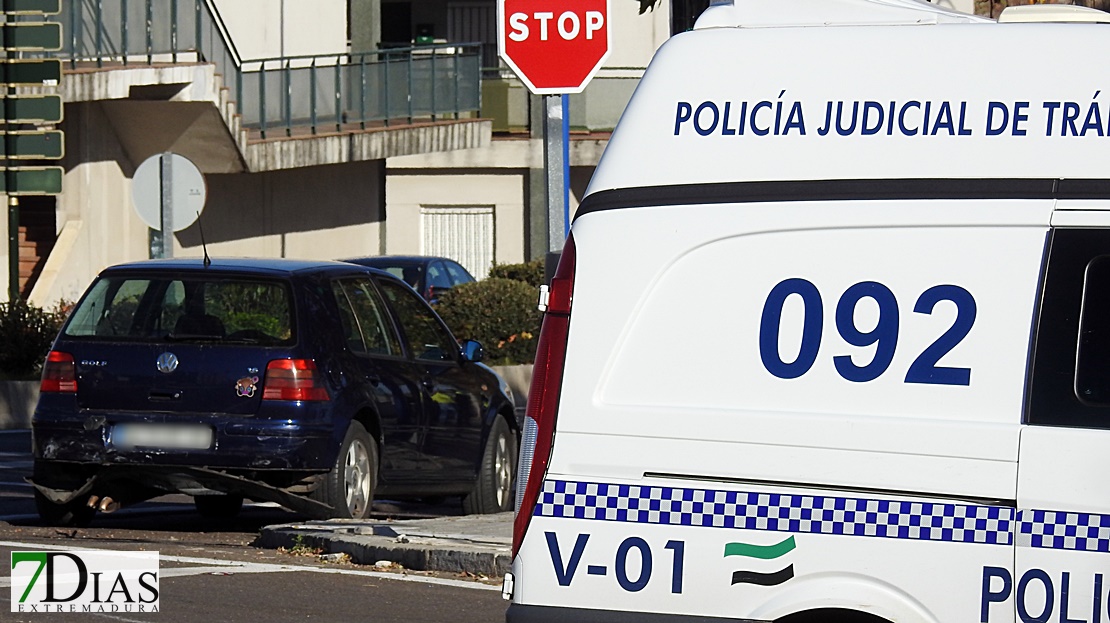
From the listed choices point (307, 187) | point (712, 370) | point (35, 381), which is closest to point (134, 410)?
point (712, 370)

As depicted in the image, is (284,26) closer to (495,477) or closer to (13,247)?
(13,247)

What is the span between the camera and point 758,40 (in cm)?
509

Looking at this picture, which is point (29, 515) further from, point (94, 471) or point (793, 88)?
point (793, 88)

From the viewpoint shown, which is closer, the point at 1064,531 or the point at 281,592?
the point at 1064,531

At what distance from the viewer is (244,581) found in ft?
27.9

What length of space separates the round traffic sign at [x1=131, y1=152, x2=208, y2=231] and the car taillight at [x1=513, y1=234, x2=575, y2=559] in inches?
480

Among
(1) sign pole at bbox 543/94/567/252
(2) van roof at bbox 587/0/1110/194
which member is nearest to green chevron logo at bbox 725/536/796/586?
(2) van roof at bbox 587/0/1110/194

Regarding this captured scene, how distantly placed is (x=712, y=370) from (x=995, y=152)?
92 cm

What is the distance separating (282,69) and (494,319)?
321 inches

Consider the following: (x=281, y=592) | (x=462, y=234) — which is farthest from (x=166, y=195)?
(x=462, y=234)

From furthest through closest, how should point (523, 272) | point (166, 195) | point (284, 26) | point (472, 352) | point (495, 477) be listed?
point (284, 26) → point (523, 272) → point (166, 195) → point (495, 477) → point (472, 352)

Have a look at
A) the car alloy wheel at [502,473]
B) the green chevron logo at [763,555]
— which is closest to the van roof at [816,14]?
the green chevron logo at [763,555]

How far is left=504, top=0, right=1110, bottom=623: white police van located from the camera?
4.69 m

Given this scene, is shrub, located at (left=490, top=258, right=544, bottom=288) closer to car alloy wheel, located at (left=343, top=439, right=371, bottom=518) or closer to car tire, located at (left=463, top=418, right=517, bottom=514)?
car tire, located at (left=463, top=418, right=517, bottom=514)
